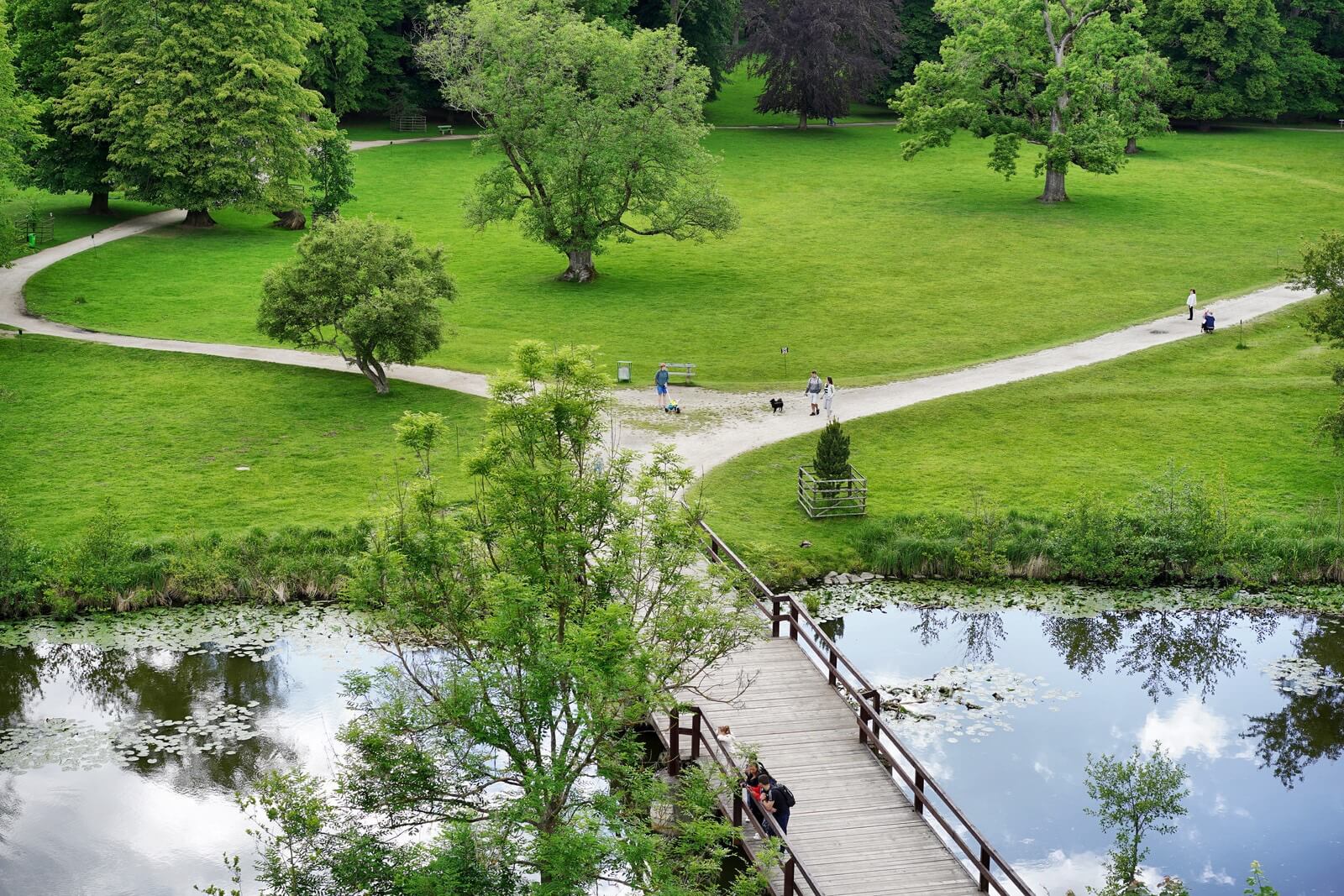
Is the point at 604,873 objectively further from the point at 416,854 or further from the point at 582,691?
the point at 582,691

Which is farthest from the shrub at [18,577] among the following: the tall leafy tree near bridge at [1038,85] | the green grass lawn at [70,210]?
the tall leafy tree near bridge at [1038,85]

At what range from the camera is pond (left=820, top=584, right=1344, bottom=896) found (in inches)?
1092

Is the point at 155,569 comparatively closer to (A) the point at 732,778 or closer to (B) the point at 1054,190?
(A) the point at 732,778

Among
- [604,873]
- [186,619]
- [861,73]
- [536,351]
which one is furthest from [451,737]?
[861,73]

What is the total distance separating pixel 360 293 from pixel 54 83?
116 ft

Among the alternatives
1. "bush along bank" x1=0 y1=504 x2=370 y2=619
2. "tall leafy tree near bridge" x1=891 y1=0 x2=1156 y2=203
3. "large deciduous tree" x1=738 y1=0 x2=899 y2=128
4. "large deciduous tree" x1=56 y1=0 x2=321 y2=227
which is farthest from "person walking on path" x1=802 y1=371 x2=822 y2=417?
"large deciduous tree" x1=738 y1=0 x2=899 y2=128

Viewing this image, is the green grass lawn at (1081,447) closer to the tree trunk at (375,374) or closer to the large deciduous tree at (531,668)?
the tree trunk at (375,374)

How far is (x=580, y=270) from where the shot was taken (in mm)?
66688

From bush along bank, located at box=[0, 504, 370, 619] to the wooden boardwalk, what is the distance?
12.9 metres

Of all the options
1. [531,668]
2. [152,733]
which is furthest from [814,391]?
[531,668]

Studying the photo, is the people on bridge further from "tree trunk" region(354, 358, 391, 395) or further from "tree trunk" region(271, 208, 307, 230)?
"tree trunk" region(271, 208, 307, 230)

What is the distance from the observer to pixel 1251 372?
175 feet

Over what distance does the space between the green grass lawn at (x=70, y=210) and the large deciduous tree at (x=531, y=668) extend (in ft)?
182

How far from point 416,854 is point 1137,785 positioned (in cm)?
1301
